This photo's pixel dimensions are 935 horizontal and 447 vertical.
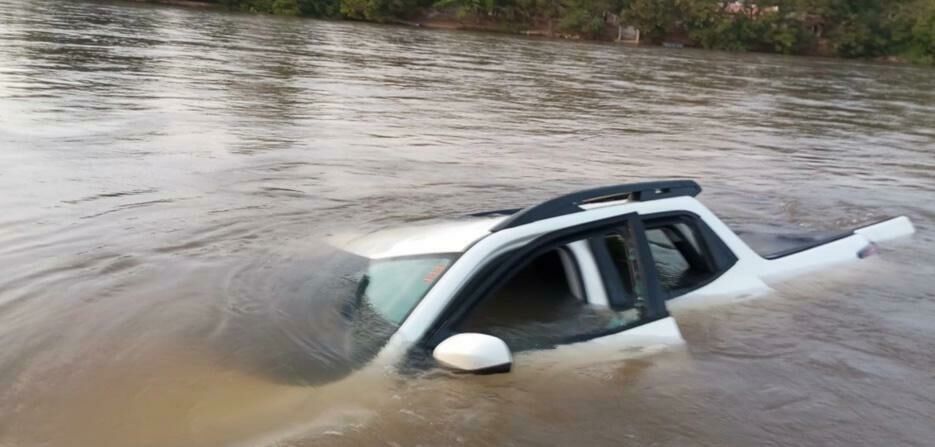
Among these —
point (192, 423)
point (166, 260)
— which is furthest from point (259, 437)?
point (166, 260)

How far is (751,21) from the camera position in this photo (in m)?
63.2

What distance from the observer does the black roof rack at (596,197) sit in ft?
16.1

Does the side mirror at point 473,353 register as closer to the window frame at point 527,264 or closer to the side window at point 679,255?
the window frame at point 527,264

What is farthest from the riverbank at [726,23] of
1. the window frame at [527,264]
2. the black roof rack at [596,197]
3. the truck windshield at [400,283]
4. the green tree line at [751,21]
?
the window frame at [527,264]

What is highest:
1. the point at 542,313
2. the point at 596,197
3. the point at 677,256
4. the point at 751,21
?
the point at 751,21

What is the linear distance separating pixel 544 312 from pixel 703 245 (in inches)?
52.9

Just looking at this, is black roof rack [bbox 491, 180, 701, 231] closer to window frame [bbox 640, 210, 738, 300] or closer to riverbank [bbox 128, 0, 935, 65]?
window frame [bbox 640, 210, 738, 300]

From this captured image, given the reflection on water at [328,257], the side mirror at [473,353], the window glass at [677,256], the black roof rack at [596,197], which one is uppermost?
the black roof rack at [596,197]

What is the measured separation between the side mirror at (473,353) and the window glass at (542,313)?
1.08 feet

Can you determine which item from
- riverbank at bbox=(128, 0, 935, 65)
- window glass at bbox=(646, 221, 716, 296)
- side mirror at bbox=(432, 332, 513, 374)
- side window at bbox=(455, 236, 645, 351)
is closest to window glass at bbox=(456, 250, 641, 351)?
side window at bbox=(455, 236, 645, 351)

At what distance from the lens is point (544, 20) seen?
232ft

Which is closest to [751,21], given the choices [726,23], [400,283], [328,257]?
[726,23]

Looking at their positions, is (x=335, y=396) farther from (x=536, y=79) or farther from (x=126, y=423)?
(x=536, y=79)

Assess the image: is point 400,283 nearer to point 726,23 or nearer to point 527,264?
point 527,264
